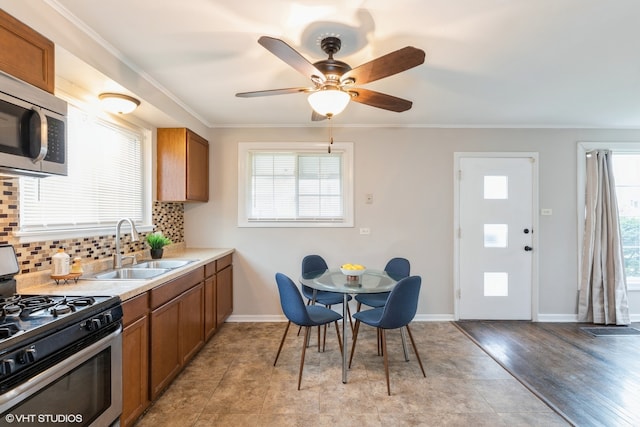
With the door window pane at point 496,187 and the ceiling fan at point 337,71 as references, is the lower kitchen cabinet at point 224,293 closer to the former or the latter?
the ceiling fan at point 337,71

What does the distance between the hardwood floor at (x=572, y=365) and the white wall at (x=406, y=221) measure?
463mm

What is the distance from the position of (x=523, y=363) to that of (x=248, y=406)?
2.35m

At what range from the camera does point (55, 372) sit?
4.17 ft

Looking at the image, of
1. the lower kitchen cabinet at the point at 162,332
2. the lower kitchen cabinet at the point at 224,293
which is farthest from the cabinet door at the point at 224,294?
the lower kitchen cabinet at the point at 162,332

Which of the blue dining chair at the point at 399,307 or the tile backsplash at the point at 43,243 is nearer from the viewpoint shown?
the tile backsplash at the point at 43,243

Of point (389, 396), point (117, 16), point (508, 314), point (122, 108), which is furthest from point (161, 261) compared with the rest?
point (508, 314)

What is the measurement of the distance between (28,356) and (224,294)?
93.6 inches

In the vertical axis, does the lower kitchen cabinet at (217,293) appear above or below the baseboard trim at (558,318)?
above

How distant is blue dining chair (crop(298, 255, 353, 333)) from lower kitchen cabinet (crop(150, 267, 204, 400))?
1038 millimetres

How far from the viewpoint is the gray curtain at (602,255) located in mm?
3623

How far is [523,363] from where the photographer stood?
275 centimetres

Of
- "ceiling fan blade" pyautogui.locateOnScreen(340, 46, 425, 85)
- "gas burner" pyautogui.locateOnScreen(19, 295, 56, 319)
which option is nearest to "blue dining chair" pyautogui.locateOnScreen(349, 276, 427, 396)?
"ceiling fan blade" pyautogui.locateOnScreen(340, 46, 425, 85)

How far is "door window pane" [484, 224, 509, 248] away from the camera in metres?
3.79

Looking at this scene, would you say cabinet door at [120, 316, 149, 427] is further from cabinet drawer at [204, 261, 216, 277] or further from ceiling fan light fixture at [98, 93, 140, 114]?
ceiling fan light fixture at [98, 93, 140, 114]
